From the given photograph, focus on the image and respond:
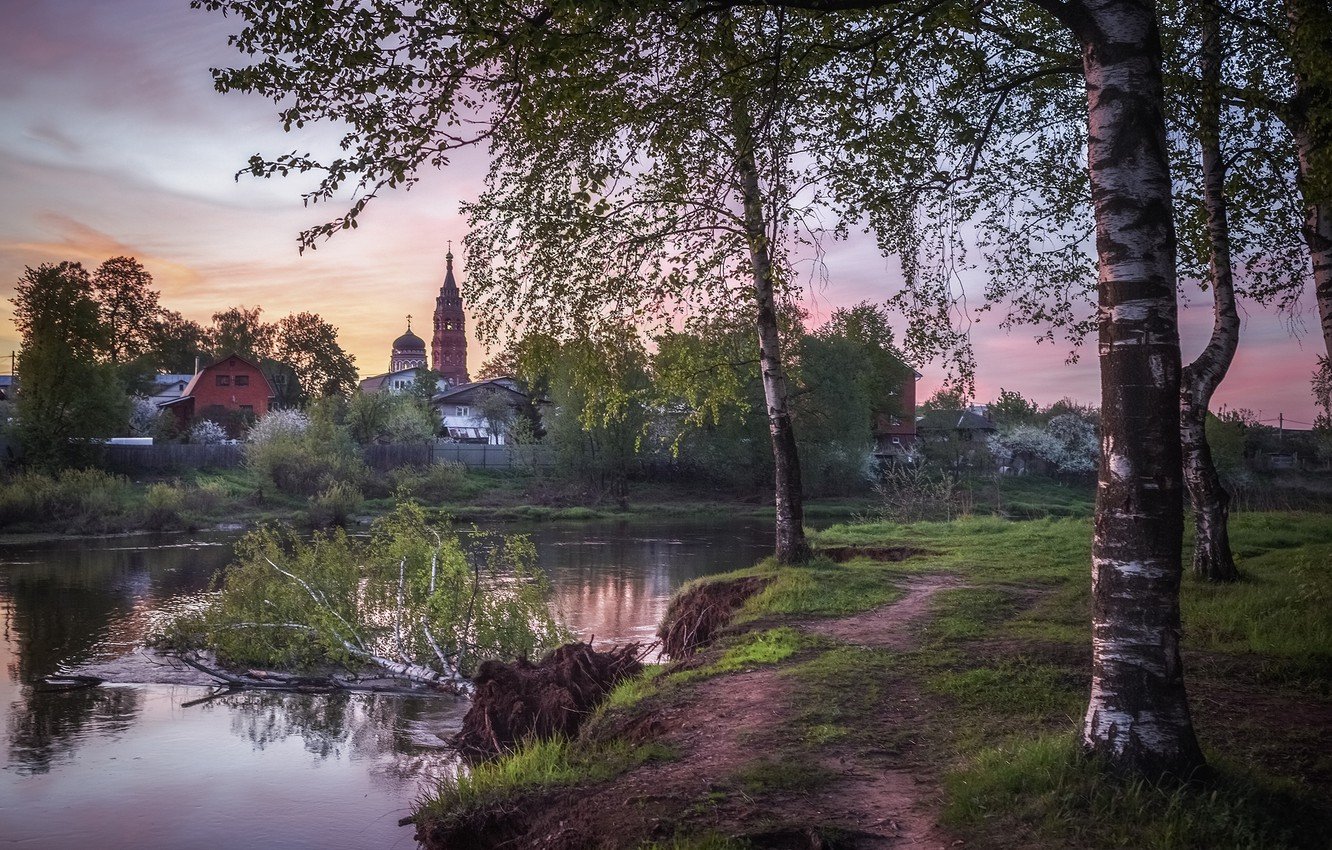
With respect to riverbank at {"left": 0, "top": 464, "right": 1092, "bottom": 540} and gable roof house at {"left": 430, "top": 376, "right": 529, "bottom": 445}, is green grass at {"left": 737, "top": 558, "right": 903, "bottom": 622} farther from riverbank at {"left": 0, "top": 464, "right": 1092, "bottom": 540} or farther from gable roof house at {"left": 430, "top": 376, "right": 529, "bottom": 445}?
gable roof house at {"left": 430, "top": 376, "right": 529, "bottom": 445}

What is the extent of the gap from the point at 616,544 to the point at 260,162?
30.2 metres

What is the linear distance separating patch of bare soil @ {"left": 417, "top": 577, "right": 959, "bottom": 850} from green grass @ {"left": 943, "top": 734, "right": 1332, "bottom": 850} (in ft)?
1.05

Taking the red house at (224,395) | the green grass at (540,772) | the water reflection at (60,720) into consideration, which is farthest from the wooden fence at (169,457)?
the green grass at (540,772)

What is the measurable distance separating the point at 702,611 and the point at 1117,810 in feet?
29.5

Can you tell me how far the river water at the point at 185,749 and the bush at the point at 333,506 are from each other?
21.4m

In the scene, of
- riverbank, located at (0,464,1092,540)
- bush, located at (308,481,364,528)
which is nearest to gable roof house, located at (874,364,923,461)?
riverbank, located at (0,464,1092,540)

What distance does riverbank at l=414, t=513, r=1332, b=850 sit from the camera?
205 inches

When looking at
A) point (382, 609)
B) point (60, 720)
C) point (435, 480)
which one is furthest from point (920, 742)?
point (435, 480)

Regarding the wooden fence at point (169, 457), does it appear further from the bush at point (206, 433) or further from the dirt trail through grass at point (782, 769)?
the dirt trail through grass at point (782, 769)

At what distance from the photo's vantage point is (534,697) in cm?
997

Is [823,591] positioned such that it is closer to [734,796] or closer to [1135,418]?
[734,796]

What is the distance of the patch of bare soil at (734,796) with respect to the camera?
5508 millimetres

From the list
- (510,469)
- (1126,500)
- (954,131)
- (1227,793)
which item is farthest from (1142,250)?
(510,469)

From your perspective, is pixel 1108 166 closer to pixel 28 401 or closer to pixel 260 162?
pixel 260 162
